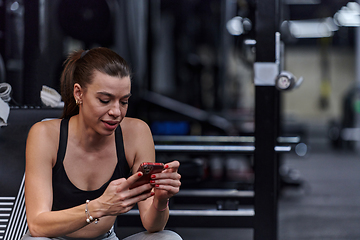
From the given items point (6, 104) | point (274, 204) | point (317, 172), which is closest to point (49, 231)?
point (6, 104)

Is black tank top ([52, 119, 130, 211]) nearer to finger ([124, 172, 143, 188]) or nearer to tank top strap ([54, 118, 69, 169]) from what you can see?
tank top strap ([54, 118, 69, 169])

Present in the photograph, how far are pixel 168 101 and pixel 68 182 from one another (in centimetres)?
267

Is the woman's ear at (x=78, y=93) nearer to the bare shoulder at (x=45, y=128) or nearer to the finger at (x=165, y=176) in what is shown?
the bare shoulder at (x=45, y=128)

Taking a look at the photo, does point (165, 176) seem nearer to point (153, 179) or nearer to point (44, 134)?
point (153, 179)

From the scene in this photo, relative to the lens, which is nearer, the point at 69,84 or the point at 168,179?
the point at 168,179

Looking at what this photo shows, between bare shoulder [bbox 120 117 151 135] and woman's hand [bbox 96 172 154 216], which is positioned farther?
bare shoulder [bbox 120 117 151 135]

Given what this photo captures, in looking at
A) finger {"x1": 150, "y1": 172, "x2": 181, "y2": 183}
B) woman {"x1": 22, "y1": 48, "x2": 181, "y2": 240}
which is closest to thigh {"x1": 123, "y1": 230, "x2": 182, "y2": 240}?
woman {"x1": 22, "y1": 48, "x2": 181, "y2": 240}

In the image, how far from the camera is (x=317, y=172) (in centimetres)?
573

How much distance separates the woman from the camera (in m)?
1.03

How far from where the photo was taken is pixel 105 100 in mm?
1099

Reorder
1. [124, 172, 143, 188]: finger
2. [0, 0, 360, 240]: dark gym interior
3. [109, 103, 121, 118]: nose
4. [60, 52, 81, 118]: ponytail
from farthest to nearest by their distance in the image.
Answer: [0, 0, 360, 240]: dark gym interior, [60, 52, 81, 118]: ponytail, [109, 103, 121, 118]: nose, [124, 172, 143, 188]: finger

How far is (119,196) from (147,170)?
0.31 feet

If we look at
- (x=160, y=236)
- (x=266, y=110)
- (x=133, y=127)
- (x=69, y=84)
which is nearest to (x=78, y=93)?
(x=69, y=84)

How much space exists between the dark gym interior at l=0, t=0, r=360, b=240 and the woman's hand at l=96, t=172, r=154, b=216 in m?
0.50
